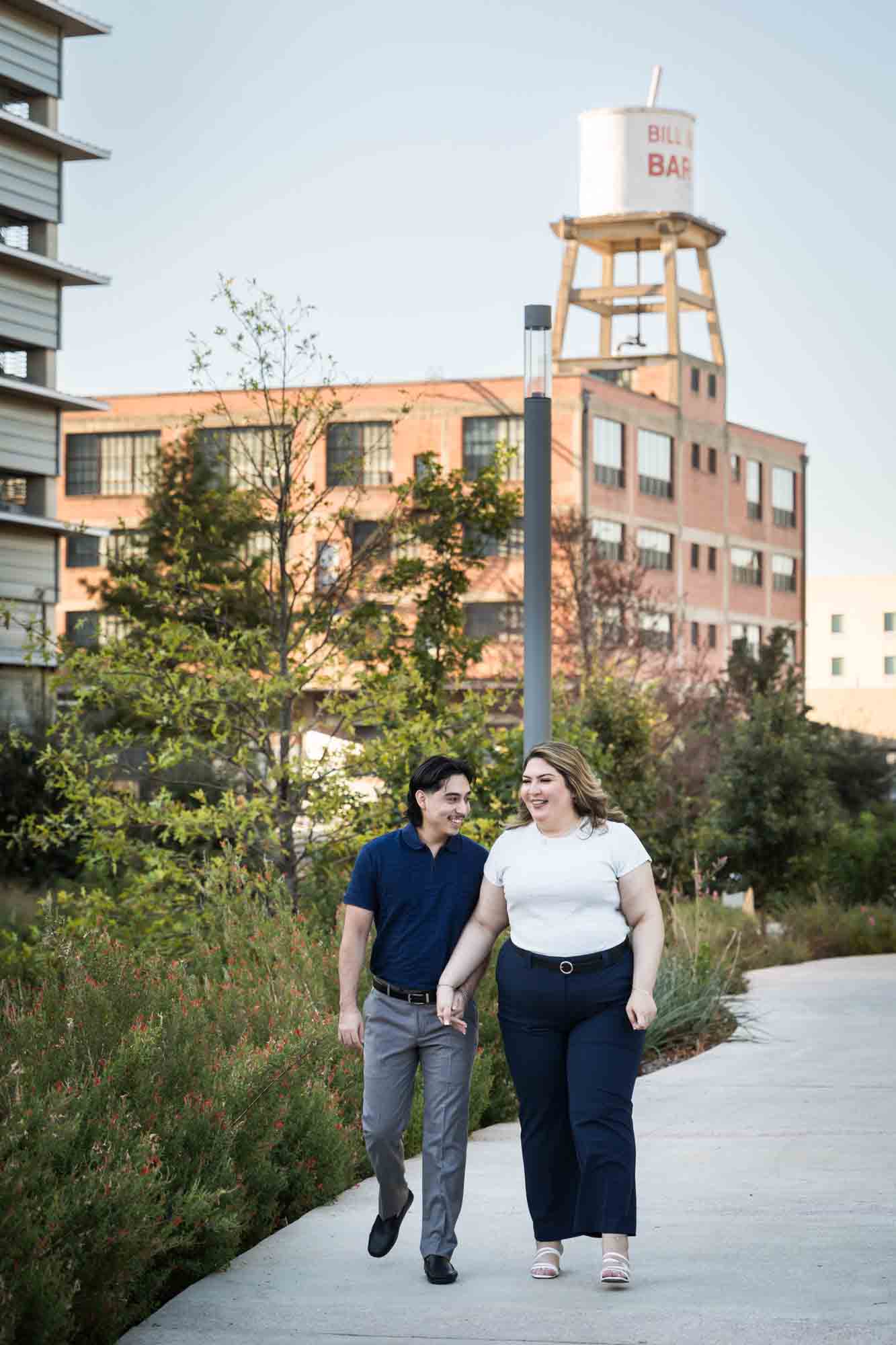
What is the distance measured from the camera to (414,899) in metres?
7.11

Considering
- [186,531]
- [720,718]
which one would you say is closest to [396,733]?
[186,531]

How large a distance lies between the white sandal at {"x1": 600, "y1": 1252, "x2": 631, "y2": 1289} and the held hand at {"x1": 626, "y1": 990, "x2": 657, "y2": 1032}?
80 cm

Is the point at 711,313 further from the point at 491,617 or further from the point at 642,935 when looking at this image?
the point at 642,935

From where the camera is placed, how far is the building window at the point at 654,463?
69.1 metres

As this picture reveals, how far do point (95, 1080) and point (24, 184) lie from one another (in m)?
37.7

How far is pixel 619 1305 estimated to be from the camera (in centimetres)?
658

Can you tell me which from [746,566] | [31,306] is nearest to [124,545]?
[31,306]

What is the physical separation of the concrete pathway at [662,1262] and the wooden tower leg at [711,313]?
6688cm

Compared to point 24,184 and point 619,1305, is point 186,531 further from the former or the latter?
point 24,184

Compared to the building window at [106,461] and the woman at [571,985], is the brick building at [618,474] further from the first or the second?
the woman at [571,985]

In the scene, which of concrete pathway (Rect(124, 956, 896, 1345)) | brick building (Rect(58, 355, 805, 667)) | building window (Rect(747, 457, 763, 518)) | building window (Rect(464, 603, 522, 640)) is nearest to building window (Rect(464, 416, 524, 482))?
brick building (Rect(58, 355, 805, 667))

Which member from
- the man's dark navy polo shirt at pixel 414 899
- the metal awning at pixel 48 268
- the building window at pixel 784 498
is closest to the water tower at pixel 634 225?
the building window at pixel 784 498

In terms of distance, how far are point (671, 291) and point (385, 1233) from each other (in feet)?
221

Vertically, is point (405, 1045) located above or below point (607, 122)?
below
